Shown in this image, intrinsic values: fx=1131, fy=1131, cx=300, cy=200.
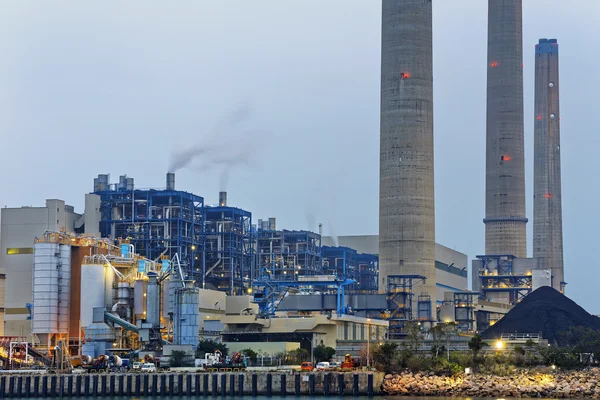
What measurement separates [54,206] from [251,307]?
813 inches

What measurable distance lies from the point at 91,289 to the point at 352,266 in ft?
182

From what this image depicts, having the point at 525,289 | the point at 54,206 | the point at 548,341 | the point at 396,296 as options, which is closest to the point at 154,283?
the point at 54,206

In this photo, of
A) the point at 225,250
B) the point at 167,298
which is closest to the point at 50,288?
the point at 167,298

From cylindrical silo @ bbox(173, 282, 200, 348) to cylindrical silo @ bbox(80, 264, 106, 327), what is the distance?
359 inches

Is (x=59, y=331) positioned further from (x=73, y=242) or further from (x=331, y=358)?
(x=331, y=358)

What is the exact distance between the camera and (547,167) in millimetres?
160125

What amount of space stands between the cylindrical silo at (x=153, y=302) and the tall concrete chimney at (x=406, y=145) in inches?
1016

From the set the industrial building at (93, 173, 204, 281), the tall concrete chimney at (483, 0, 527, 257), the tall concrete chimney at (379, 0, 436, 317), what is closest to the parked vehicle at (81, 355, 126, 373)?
the industrial building at (93, 173, 204, 281)

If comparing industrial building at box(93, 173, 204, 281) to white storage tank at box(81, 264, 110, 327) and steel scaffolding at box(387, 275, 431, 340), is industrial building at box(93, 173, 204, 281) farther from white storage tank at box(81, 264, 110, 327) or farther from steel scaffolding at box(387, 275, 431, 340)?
steel scaffolding at box(387, 275, 431, 340)

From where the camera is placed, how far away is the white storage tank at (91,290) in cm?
9144

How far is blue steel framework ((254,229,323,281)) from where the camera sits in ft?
428

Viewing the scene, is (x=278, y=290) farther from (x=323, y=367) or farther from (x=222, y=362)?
(x=323, y=367)

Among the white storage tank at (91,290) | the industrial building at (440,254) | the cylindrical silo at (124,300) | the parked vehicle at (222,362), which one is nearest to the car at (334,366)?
the parked vehicle at (222,362)

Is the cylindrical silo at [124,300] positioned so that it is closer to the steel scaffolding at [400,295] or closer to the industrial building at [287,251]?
the steel scaffolding at [400,295]
